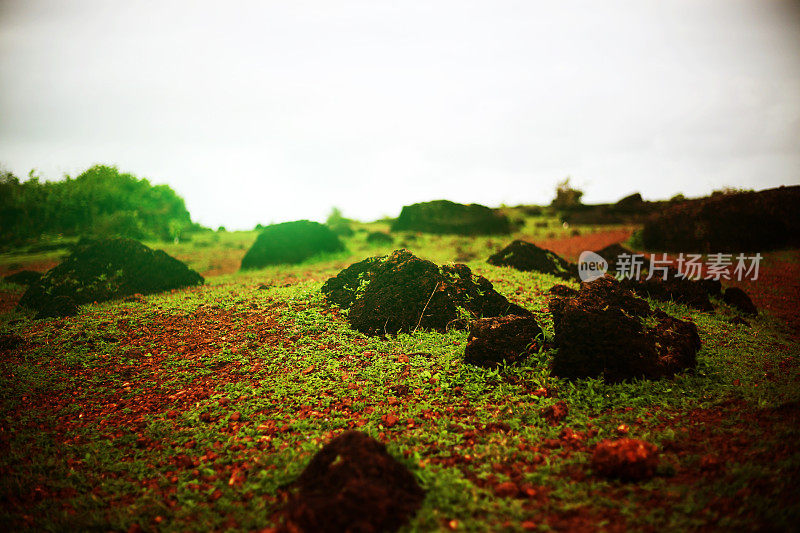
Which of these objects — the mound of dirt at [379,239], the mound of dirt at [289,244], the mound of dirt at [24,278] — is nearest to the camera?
the mound of dirt at [24,278]

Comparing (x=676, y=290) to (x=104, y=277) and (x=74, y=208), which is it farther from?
(x=74, y=208)

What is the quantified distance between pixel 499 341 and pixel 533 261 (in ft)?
27.7

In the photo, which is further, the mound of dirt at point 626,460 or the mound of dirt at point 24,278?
the mound of dirt at point 24,278

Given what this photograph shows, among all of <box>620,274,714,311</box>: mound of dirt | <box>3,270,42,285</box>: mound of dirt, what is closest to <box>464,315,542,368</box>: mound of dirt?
<box>620,274,714,311</box>: mound of dirt

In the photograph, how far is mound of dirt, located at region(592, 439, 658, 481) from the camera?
11.9 feet

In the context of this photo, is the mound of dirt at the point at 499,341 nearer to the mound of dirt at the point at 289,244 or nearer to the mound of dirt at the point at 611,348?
the mound of dirt at the point at 611,348

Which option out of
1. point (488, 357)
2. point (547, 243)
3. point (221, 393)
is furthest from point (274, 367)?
point (547, 243)

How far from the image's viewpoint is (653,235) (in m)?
19.8

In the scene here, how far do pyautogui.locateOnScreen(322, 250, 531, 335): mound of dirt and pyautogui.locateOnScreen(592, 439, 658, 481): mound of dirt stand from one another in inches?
178

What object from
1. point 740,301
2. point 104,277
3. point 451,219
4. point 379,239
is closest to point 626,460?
point 740,301

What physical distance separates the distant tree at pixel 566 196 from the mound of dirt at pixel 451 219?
632 inches

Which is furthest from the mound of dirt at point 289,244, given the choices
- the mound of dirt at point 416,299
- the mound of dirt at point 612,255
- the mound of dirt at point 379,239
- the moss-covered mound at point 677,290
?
the moss-covered mound at point 677,290

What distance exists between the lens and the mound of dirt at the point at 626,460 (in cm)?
364

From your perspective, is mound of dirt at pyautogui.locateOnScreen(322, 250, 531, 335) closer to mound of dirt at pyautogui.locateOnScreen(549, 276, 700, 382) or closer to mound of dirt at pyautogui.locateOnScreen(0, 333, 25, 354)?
mound of dirt at pyautogui.locateOnScreen(549, 276, 700, 382)
